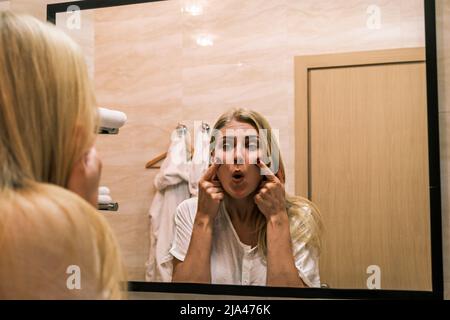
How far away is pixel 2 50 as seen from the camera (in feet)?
2.10

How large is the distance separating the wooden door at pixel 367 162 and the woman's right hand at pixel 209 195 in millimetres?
207

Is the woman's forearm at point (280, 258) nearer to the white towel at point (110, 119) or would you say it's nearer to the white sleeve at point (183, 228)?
the white sleeve at point (183, 228)

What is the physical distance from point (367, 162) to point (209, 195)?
407 millimetres

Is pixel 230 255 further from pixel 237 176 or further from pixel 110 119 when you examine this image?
pixel 110 119

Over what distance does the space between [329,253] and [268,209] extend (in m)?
0.18

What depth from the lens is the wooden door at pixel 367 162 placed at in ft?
4.28

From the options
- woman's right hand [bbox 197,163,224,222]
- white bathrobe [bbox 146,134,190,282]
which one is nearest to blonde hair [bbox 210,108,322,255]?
woman's right hand [bbox 197,163,224,222]

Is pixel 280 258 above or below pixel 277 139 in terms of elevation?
below

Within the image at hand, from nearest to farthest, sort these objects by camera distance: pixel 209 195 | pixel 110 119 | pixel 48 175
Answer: pixel 48 175
pixel 110 119
pixel 209 195

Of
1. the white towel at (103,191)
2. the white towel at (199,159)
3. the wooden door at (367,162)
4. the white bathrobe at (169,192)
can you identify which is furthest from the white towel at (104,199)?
the wooden door at (367,162)

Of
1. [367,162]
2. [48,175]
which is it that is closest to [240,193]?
[367,162]

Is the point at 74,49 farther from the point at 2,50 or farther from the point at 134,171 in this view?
the point at 134,171

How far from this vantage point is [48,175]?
2.12 ft
